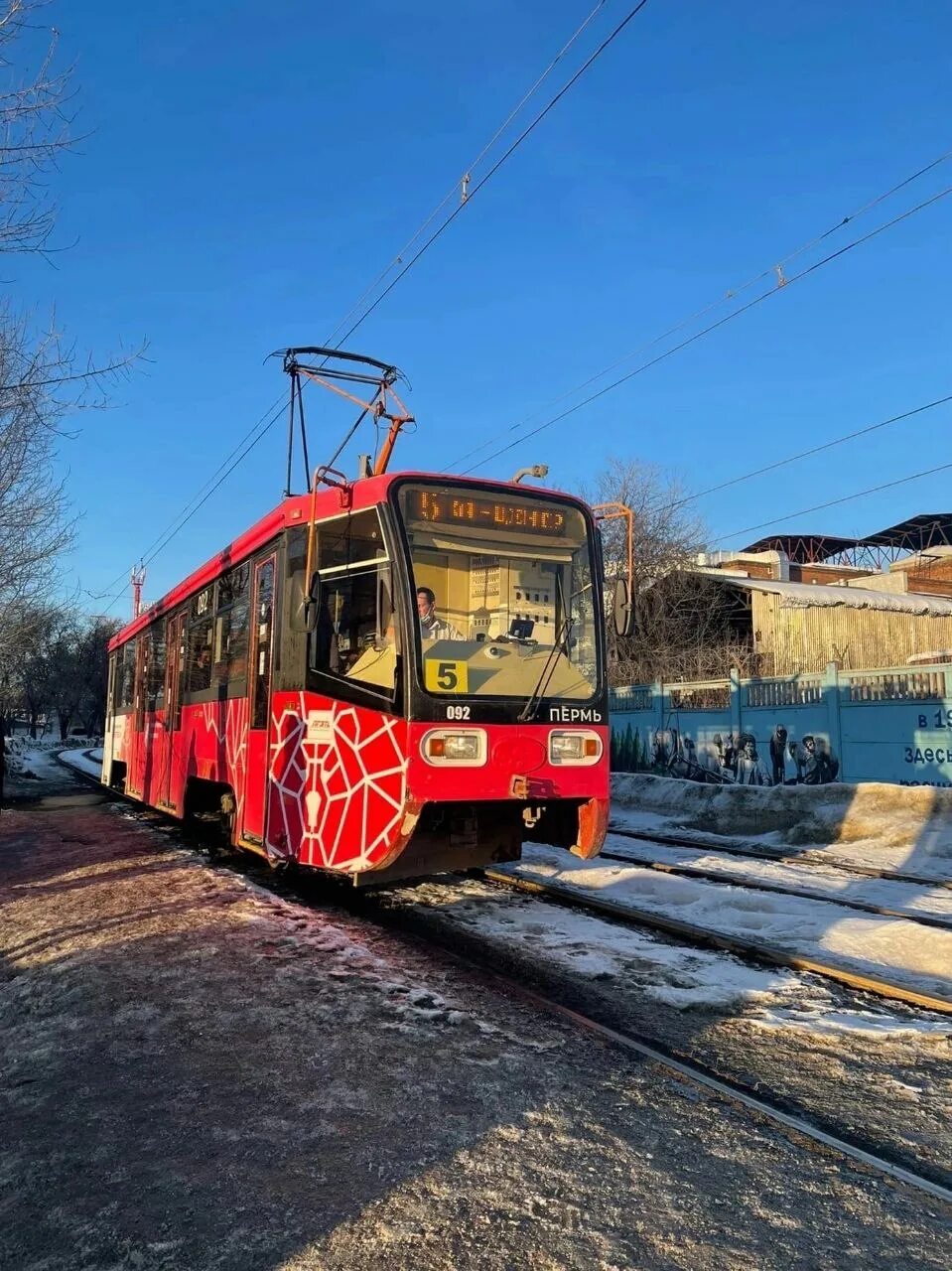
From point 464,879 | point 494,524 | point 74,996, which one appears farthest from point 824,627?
point 74,996

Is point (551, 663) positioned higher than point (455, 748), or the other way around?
point (551, 663)

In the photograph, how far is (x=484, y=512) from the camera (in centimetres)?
708

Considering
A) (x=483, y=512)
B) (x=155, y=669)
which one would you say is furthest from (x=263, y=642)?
(x=155, y=669)

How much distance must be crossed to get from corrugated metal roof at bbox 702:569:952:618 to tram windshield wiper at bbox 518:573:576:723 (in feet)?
64.6

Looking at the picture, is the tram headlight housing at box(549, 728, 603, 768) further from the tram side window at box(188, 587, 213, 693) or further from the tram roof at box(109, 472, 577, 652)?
the tram side window at box(188, 587, 213, 693)

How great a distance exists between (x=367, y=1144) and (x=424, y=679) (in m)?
3.31

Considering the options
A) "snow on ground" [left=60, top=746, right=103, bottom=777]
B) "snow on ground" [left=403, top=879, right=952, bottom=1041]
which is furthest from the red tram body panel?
"snow on ground" [left=60, top=746, right=103, bottom=777]

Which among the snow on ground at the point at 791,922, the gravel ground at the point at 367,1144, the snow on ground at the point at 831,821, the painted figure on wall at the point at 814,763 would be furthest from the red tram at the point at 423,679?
the painted figure on wall at the point at 814,763

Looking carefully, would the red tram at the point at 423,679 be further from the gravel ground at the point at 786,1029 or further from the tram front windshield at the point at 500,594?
the gravel ground at the point at 786,1029

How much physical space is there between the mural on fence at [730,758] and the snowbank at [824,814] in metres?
1.22

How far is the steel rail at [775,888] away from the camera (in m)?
7.92

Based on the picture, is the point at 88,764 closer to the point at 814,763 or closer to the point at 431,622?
the point at 814,763

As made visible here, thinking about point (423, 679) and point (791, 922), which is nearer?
point (423, 679)

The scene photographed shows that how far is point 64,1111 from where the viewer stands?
3.84 metres
